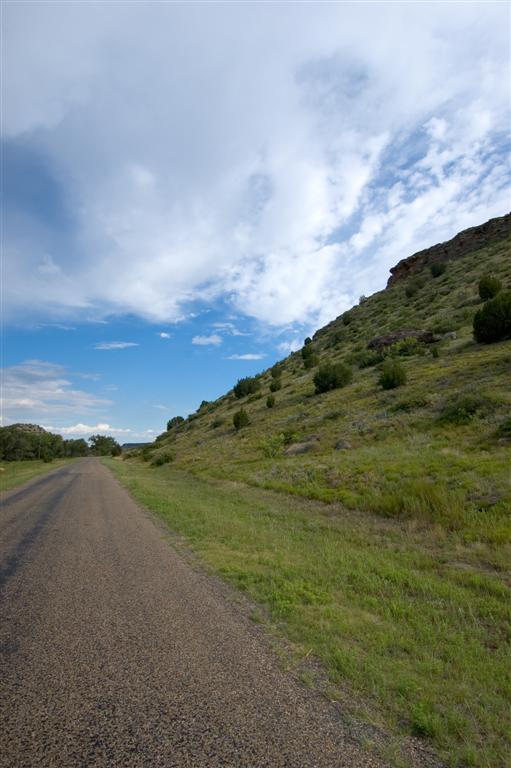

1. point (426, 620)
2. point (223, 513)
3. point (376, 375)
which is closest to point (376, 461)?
point (223, 513)

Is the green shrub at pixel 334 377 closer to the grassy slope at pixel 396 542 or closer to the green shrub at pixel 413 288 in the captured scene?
the grassy slope at pixel 396 542

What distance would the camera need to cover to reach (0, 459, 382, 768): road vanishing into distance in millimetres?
2789

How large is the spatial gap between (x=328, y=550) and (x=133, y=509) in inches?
327

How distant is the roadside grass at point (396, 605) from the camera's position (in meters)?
3.26

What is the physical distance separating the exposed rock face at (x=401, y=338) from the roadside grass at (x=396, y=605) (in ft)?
75.3

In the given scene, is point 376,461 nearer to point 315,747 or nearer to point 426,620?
point 426,620

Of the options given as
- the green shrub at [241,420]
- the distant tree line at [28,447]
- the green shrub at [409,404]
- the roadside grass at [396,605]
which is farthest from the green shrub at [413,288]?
the distant tree line at [28,447]

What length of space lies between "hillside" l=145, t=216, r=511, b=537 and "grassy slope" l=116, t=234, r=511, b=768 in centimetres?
8

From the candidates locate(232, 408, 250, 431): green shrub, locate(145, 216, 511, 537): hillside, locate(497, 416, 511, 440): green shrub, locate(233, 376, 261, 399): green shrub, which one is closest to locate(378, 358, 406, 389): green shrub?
locate(145, 216, 511, 537): hillside

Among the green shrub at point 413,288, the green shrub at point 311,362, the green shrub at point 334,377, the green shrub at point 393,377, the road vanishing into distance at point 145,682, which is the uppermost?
the green shrub at point 413,288

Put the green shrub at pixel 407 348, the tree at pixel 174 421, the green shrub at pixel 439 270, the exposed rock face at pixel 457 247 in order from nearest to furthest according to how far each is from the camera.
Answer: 1. the green shrub at pixel 407 348
2. the green shrub at pixel 439 270
3. the exposed rock face at pixel 457 247
4. the tree at pixel 174 421

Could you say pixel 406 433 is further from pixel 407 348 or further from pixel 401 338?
pixel 401 338

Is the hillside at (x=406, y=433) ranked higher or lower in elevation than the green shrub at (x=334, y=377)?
lower

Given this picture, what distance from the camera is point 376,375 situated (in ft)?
97.3
